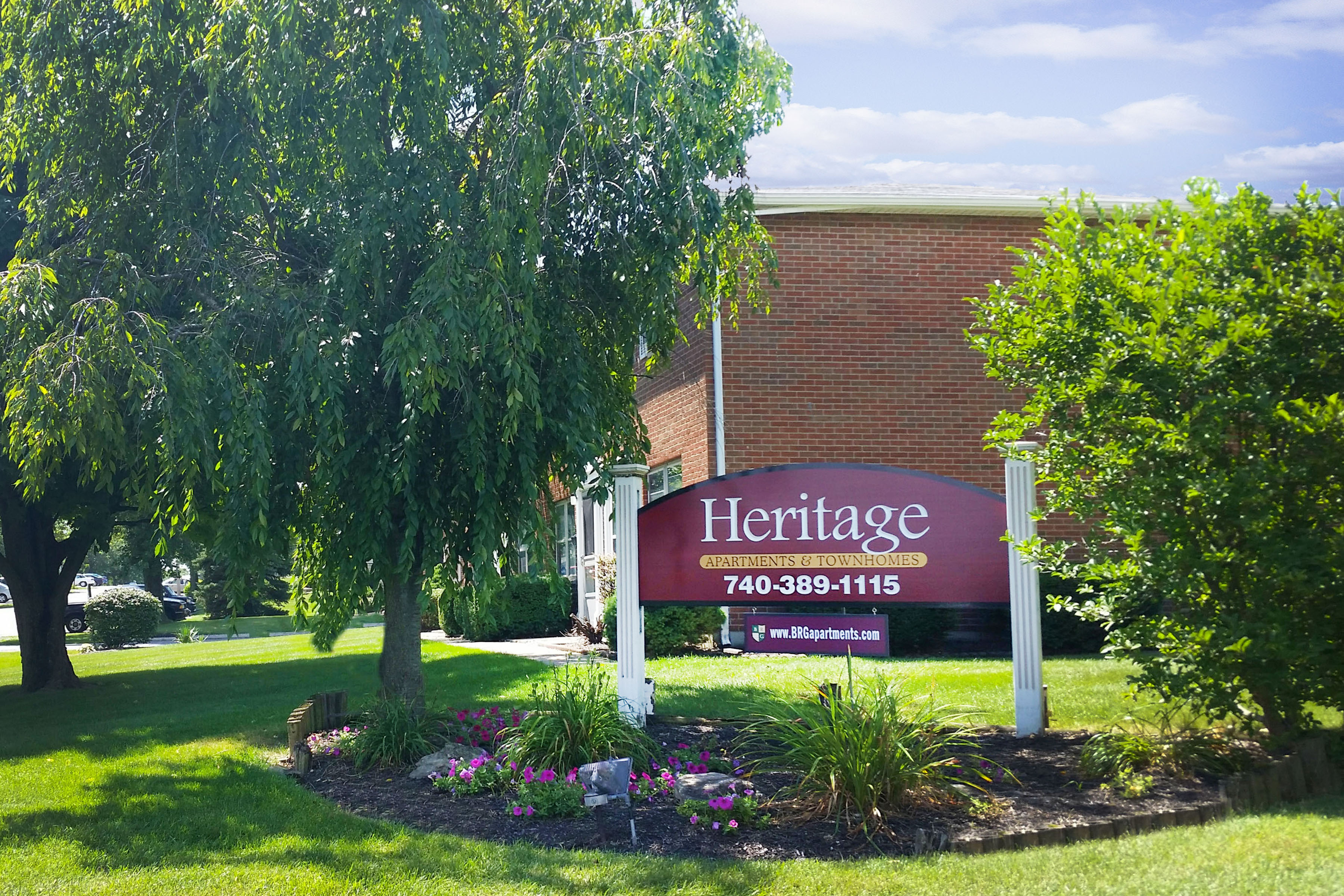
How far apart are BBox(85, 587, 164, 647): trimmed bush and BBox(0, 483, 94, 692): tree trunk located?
13.3m

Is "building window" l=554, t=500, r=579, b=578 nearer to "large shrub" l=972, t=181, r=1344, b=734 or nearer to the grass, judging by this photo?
the grass

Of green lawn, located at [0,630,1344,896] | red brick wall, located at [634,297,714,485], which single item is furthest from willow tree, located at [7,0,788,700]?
red brick wall, located at [634,297,714,485]

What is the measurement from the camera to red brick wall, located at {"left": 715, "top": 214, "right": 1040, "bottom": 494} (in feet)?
50.9

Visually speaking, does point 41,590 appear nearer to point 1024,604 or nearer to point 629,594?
point 629,594

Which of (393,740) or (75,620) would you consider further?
(75,620)

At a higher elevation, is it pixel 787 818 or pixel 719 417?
pixel 719 417

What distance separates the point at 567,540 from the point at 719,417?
8.65 m

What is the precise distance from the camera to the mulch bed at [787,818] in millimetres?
5812

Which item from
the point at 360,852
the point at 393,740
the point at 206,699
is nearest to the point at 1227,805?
the point at 360,852

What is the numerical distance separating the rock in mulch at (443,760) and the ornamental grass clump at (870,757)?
2042 mm

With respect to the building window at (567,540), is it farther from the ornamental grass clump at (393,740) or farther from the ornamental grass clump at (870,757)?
the ornamental grass clump at (870,757)

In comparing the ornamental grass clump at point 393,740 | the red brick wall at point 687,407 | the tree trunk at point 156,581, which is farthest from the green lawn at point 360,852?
the tree trunk at point 156,581

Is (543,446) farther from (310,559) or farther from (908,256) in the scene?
(908,256)

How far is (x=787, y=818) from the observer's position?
621 centimetres
